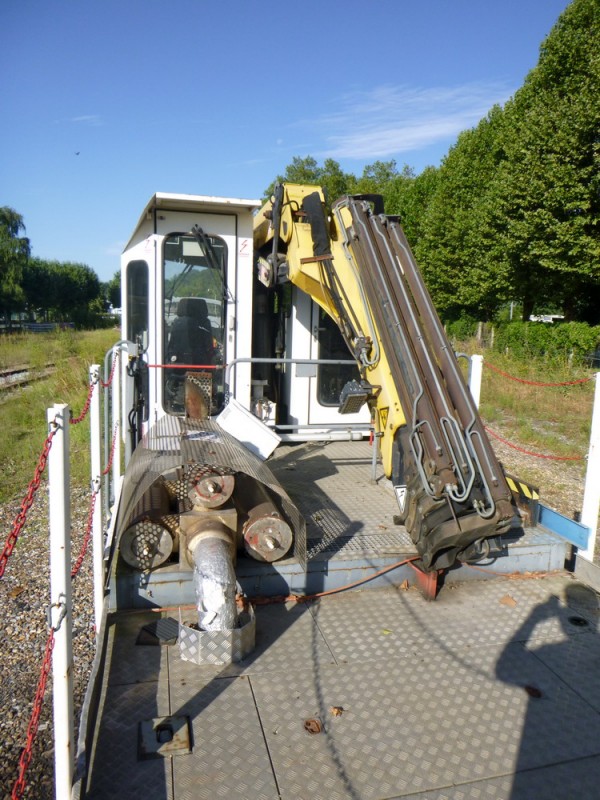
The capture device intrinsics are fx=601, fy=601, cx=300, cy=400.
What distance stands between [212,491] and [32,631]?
1.90m

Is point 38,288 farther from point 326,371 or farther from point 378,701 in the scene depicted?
point 378,701

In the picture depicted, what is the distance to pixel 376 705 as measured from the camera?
268cm

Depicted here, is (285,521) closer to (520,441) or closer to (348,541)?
(348,541)

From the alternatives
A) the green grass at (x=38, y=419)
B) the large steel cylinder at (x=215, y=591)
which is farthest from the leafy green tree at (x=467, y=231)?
the large steel cylinder at (x=215, y=591)

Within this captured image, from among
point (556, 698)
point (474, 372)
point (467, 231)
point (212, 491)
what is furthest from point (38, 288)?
point (556, 698)

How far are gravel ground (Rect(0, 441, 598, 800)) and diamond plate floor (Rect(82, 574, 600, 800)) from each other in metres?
0.62

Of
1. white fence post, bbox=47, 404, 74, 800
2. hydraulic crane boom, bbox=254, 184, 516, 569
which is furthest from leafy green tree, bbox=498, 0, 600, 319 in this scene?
white fence post, bbox=47, 404, 74, 800

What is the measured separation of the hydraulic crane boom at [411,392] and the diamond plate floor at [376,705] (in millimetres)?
509

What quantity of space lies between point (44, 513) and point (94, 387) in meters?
3.73

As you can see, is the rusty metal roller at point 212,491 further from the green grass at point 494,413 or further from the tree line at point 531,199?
the tree line at point 531,199

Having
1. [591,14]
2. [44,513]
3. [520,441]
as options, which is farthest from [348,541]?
[591,14]

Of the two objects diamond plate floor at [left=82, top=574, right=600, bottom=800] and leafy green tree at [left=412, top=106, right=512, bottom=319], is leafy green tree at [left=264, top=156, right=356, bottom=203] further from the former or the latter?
diamond plate floor at [left=82, top=574, right=600, bottom=800]

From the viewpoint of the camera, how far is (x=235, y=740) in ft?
7.98

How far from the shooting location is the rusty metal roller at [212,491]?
11.3 ft
